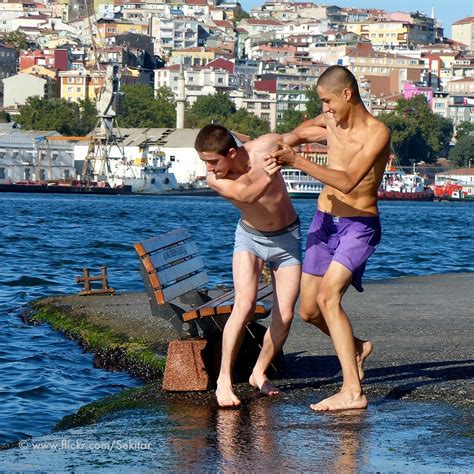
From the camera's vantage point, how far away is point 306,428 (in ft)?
24.9

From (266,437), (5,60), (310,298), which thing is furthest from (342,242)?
(5,60)

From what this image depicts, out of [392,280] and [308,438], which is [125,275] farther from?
[308,438]

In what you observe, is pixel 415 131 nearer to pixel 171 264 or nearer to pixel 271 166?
pixel 171 264

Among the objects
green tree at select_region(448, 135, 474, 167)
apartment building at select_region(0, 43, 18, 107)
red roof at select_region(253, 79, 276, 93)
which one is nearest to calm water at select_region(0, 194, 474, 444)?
green tree at select_region(448, 135, 474, 167)

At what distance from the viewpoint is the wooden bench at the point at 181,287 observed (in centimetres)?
908

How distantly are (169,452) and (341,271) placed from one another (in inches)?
59.3

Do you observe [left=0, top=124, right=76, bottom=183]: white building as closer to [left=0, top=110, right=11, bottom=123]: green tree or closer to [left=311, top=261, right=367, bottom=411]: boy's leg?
[left=0, top=110, right=11, bottom=123]: green tree

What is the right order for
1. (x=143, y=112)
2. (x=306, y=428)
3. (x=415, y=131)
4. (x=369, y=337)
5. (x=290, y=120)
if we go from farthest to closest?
(x=415, y=131) → (x=290, y=120) → (x=143, y=112) → (x=369, y=337) → (x=306, y=428)

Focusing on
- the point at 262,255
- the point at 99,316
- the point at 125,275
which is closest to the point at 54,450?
the point at 262,255

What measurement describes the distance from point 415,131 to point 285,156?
154736 millimetres

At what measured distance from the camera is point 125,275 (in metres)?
24.4

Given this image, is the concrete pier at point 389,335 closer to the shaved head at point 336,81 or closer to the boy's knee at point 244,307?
the boy's knee at point 244,307

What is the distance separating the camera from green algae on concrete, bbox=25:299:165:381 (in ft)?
36.3

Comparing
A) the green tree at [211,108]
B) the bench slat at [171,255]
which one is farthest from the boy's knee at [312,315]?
the green tree at [211,108]
